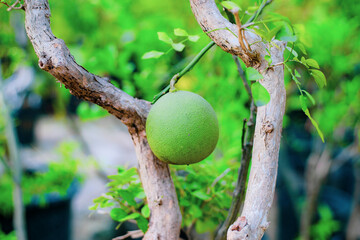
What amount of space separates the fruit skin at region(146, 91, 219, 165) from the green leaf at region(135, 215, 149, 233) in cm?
18

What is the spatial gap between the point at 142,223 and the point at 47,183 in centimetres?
142

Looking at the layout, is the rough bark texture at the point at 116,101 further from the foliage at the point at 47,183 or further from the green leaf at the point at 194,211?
the foliage at the point at 47,183

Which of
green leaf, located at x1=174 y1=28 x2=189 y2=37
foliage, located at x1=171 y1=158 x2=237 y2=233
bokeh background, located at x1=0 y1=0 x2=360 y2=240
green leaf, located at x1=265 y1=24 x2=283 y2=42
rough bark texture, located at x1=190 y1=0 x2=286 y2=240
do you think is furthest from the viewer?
bokeh background, located at x1=0 y1=0 x2=360 y2=240

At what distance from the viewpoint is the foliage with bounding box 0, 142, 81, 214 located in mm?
1924

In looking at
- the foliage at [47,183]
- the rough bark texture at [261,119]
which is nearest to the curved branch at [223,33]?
the rough bark texture at [261,119]

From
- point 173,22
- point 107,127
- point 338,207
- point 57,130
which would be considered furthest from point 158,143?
point 57,130

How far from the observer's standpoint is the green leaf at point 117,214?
0.79m

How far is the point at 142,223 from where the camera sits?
0.78m

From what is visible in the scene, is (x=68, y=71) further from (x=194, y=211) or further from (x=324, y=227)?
(x=324, y=227)

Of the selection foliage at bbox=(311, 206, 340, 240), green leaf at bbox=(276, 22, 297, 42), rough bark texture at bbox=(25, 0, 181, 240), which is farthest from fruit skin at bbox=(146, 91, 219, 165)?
foliage at bbox=(311, 206, 340, 240)

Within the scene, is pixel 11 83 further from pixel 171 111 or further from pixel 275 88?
pixel 275 88

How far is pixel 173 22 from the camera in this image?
80.4 inches

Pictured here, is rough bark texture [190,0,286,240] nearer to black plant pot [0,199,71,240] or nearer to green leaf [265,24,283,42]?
green leaf [265,24,283,42]

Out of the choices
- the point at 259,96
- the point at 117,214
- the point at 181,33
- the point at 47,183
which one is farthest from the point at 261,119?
the point at 47,183
